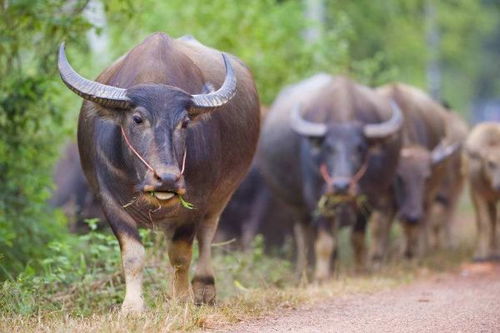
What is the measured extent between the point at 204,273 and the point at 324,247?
352 cm

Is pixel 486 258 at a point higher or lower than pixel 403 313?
lower

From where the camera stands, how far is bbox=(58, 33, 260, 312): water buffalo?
25.3ft

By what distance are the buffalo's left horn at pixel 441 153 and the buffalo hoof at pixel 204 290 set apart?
6.30 metres

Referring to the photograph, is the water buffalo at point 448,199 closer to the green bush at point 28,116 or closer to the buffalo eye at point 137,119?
the green bush at point 28,116

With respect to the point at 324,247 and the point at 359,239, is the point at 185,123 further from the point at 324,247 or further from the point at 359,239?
the point at 359,239

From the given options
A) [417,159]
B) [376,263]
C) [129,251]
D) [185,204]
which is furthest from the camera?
[417,159]

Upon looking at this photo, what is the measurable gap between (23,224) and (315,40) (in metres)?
8.85

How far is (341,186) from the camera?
11875 mm

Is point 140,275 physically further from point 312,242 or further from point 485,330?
point 312,242

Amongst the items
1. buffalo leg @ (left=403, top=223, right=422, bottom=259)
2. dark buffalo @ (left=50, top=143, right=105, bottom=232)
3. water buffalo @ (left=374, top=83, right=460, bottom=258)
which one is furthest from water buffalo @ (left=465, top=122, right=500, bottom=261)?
dark buffalo @ (left=50, top=143, right=105, bottom=232)

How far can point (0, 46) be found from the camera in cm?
1030

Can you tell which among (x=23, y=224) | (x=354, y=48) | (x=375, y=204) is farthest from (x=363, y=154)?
(x=354, y=48)

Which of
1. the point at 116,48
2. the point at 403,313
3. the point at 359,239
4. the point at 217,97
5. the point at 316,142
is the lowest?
the point at 359,239

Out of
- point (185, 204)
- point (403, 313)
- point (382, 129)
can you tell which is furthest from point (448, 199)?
point (185, 204)
